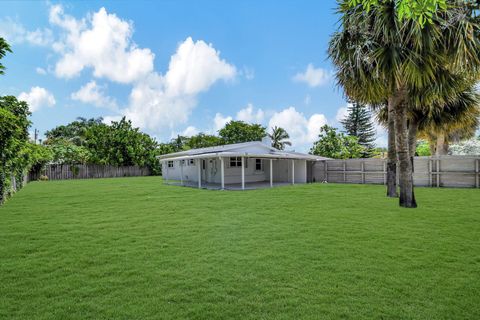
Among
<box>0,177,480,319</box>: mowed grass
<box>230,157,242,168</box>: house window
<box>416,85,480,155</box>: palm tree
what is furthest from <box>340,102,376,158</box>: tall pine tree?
<box>0,177,480,319</box>: mowed grass

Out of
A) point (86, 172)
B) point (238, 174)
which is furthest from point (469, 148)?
point (86, 172)

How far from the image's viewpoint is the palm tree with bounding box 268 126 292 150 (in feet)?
158

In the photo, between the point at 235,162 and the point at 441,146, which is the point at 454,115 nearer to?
the point at 441,146

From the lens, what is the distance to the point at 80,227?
6621 mm

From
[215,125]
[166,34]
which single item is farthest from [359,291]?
[215,125]

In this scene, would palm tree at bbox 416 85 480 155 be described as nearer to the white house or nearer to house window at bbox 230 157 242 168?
the white house

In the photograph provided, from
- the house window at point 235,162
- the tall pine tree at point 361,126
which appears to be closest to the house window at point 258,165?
the house window at point 235,162

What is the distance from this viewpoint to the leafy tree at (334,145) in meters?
28.5

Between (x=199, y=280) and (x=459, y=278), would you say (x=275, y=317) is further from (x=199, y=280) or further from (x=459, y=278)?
(x=459, y=278)

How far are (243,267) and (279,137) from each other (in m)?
45.1

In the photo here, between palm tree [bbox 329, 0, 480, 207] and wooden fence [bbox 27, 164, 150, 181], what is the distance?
2823 centimetres

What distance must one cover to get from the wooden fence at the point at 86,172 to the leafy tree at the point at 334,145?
67.7ft

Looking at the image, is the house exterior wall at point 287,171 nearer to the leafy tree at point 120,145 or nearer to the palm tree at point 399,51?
the palm tree at point 399,51

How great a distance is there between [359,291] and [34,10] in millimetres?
15625
